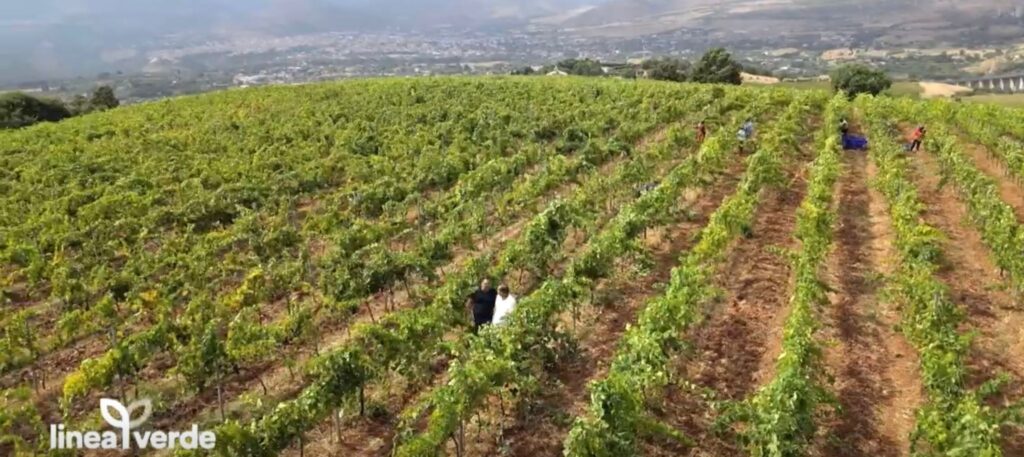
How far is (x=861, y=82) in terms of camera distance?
172ft

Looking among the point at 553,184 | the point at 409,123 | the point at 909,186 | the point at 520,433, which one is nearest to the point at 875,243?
the point at 909,186

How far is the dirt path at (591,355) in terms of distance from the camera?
10430 millimetres

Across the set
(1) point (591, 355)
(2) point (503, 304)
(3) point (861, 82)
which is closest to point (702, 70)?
(3) point (861, 82)

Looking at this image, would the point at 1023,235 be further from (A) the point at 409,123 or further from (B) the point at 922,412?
(A) the point at 409,123

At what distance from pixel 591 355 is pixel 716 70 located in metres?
49.7

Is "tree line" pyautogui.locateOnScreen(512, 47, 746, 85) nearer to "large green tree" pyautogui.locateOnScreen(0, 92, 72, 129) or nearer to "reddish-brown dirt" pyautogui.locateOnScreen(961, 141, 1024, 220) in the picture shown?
"reddish-brown dirt" pyautogui.locateOnScreen(961, 141, 1024, 220)

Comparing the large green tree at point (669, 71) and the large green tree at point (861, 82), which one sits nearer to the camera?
the large green tree at point (861, 82)

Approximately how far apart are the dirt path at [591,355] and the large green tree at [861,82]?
3717cm

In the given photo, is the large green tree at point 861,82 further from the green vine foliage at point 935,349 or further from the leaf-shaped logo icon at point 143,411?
the leaf-shaped logo icon at point 143,411

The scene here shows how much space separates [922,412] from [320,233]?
1352cm

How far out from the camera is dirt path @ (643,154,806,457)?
34.9 ft

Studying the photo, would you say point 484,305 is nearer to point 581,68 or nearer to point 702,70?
point 702,70

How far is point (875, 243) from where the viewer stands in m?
18.5

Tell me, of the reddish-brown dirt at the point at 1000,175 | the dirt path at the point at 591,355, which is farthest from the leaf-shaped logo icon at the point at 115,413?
the reddish-brown dirt at the point at 1000,175
